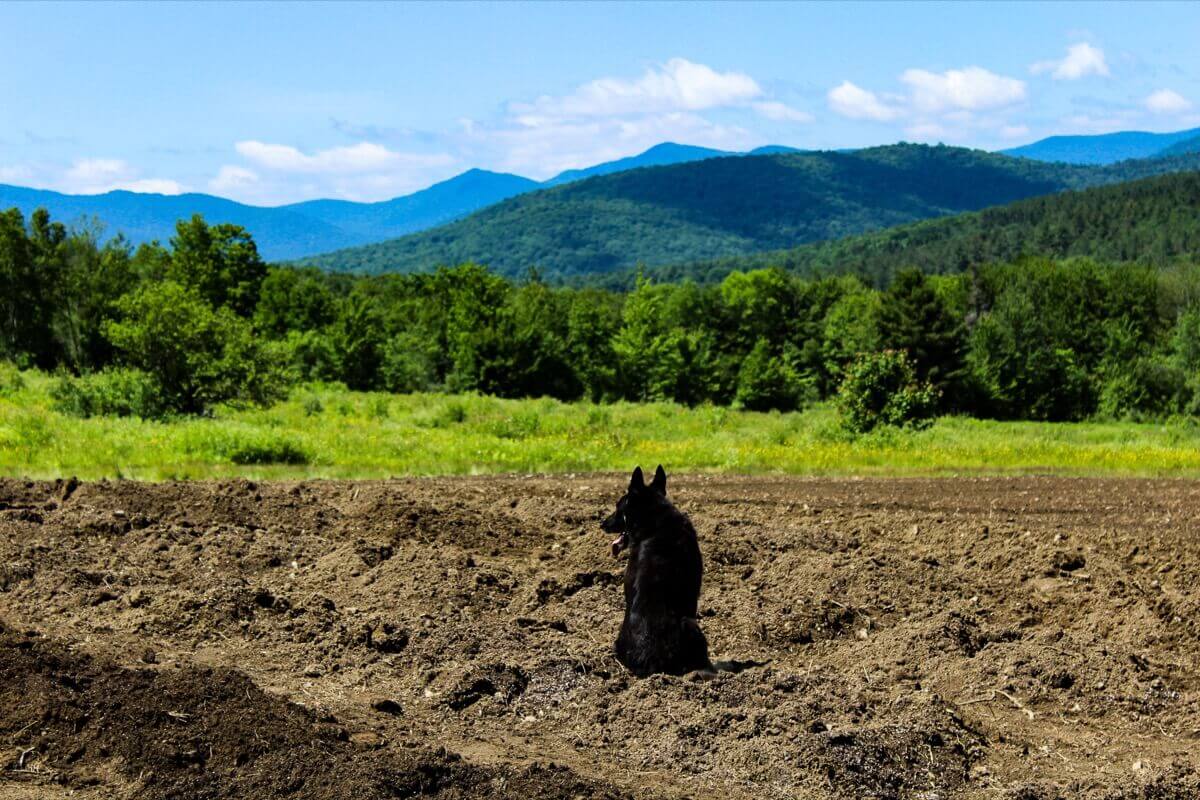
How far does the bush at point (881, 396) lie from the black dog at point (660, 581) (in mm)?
24411

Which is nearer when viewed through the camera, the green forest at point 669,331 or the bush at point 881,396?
the bush at point 881,396

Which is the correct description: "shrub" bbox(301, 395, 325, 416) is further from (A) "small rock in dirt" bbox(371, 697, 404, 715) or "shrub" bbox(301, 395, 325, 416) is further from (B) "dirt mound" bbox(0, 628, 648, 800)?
(A) "small rock in dirt" bbox(371, 697, 404, 715)

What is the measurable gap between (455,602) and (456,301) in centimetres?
6981

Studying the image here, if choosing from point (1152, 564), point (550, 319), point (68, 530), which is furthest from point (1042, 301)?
point (68, 530)

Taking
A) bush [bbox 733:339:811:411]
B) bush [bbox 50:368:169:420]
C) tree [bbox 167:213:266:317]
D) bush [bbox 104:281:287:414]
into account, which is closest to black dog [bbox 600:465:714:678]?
bush [bbox 50:368:169:420]

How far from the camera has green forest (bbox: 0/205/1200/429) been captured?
5428 centimetres

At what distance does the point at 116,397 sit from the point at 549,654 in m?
24.2

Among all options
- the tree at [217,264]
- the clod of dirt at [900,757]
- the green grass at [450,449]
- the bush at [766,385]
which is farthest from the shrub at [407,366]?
the clod of dirt at [900,757]

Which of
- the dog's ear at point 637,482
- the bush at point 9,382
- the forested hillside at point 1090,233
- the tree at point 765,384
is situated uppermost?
the forested hillside at point 1090,233

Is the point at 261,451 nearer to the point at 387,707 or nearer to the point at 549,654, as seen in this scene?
the point at 549,654

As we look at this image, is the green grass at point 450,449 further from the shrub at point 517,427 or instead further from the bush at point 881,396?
the bush at point 881,396

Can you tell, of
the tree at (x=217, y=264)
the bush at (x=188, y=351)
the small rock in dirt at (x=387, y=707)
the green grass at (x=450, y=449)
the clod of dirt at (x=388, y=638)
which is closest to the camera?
the small rock in dirt at (x=387, y=707)

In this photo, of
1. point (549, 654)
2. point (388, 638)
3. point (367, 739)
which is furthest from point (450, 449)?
point (367, 739)

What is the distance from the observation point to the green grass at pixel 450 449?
62.6 ft
